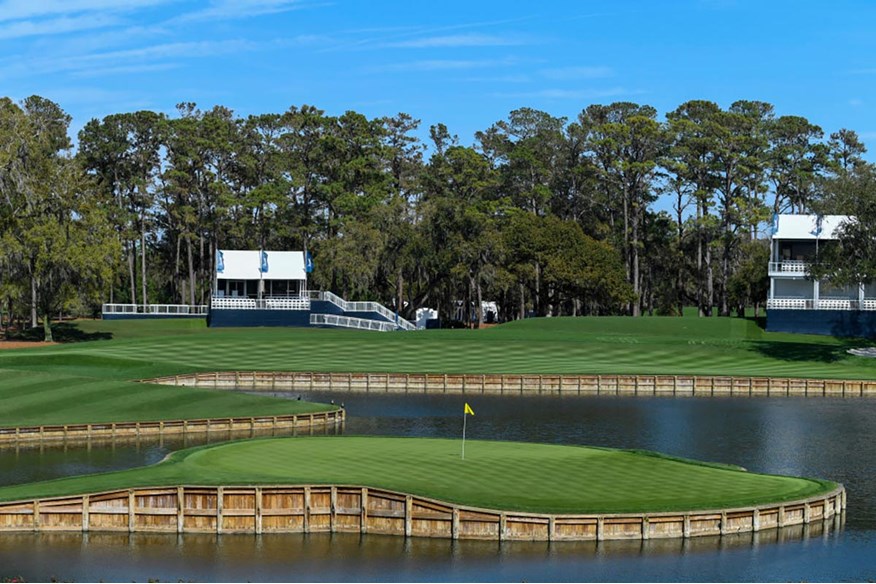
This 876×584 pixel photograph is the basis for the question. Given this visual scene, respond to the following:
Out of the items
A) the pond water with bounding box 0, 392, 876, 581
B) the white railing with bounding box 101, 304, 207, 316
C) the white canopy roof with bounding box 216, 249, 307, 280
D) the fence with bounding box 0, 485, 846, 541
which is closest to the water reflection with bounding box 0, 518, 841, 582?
the pond water with bounding box 0, 392, 876, 581

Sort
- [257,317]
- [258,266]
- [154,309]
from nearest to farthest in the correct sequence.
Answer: [257,317]
[154,309]
[258,266]

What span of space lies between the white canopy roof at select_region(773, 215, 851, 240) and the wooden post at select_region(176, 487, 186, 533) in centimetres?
7713

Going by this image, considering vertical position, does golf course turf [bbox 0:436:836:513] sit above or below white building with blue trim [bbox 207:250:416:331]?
below

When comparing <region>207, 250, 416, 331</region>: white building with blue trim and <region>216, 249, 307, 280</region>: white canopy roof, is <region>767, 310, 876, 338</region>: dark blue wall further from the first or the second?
<region>216, 249, 307, 280</region>: white canopy roof

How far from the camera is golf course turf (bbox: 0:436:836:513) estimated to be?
1377 inches

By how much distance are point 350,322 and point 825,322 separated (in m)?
38.2

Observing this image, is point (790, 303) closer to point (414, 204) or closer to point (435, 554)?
point (414, 204)

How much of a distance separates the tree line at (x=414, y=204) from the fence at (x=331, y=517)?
60.8m

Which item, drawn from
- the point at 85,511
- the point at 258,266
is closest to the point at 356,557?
the point at 85,511

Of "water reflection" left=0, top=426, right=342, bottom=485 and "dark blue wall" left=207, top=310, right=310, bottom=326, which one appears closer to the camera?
"water reflection" left=0, top=426, right=342, bottom=485

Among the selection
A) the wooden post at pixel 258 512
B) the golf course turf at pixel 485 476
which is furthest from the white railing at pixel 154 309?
the wooden post at pixel 258 512

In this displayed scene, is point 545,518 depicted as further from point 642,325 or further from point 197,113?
point 197,113

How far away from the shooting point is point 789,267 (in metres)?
102

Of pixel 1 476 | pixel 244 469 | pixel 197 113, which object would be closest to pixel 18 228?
pixel 197 113
